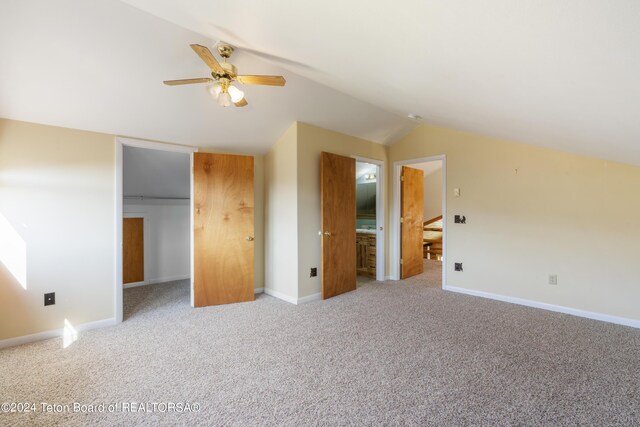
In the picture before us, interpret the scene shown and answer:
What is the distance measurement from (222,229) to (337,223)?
60.3 inches

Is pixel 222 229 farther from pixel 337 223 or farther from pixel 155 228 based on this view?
pixel 155 228

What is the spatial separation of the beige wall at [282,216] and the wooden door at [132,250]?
2070 millimetres

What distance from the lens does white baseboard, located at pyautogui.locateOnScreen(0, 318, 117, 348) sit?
263cm

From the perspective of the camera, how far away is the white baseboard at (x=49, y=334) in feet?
8.62

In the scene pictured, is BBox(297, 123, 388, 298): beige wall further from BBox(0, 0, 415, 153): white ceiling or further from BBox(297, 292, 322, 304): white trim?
BBox(0, 0, 415, 153): white ceiling

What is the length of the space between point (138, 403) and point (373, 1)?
Answer: 2570 mm

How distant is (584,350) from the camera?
2500 mm

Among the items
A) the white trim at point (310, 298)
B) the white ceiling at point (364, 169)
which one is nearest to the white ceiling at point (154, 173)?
the white trim at point (310, 298)

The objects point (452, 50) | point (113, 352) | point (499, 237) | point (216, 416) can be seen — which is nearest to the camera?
point (452, 50)

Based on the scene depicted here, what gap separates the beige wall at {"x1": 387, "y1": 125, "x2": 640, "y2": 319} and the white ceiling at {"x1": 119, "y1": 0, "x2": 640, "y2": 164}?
0.65m

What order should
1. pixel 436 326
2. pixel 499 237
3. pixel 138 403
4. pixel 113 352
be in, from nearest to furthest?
pixel 138 403 → pixel 113 352 → pixel 436 326 → pixel 499 237

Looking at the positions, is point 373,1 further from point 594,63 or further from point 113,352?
point 113,352

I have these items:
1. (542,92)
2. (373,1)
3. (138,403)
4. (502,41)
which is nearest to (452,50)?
(502,41)

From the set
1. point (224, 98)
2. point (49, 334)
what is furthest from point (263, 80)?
point (49, 334)
